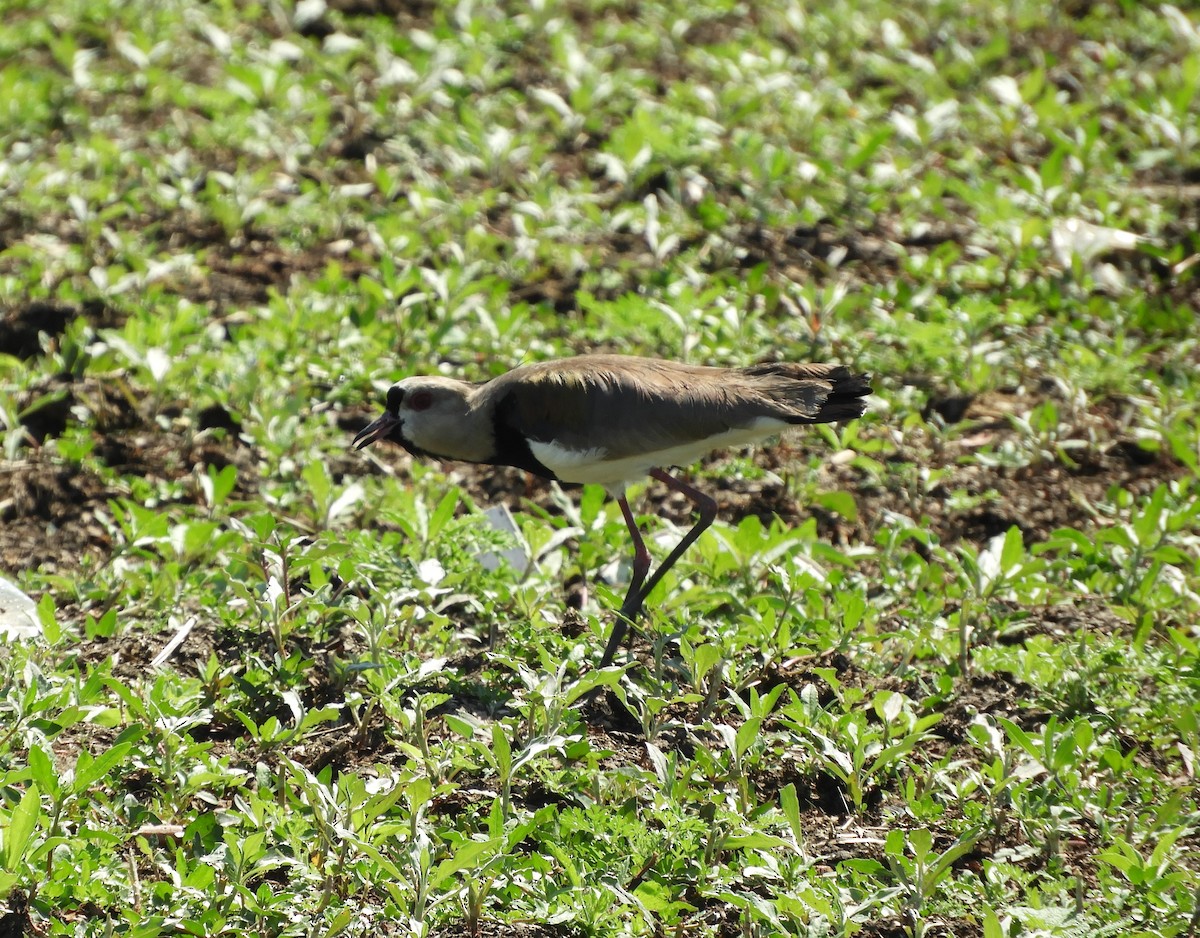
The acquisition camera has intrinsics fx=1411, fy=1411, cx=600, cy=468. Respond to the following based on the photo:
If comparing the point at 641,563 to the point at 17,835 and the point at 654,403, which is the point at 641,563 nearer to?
the point at 654,403

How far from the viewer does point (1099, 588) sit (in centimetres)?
529

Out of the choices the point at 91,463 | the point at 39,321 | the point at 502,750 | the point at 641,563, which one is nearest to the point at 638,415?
the point at 641,563

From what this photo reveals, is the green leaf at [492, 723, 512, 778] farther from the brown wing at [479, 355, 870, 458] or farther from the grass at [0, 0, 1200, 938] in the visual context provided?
the brown wing at [479, 355, 870, 458]

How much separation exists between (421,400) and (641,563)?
1082 millimetres

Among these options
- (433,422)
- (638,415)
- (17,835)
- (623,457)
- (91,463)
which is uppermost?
(638,415)

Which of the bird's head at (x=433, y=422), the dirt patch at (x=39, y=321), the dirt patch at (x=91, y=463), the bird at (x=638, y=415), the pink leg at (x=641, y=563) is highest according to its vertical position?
the bird at (x=638, y=415)

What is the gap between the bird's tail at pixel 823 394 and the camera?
5.02 meters

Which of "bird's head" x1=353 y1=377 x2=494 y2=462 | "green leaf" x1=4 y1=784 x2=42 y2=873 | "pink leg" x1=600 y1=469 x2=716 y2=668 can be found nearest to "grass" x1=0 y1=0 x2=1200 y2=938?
"green leaf" x1=4 y1=784 x2=42 y2=873

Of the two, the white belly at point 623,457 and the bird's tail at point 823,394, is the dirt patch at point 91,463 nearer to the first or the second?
the white belly at point 623,457

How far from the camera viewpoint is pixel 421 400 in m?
5.41

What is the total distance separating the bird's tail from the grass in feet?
1.81

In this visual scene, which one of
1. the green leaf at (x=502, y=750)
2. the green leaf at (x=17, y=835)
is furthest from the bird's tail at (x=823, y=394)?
the green leaf at (x=17, y=835)

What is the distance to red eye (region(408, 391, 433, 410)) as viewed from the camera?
5.41m

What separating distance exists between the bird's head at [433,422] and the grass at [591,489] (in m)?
0.28
